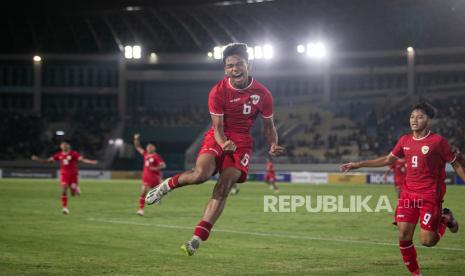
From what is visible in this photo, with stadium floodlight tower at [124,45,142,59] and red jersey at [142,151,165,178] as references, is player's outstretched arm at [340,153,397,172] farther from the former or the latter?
stadium floodlight tower at [124,45,142,59]

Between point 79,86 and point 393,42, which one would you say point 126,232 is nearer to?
point 393,42

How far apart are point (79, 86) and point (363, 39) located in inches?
1263

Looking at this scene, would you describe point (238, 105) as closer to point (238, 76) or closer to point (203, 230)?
point (238, 76)

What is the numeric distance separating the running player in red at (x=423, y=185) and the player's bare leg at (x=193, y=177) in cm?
301

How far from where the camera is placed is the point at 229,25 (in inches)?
3258

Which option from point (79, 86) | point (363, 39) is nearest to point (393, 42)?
point (363, 39)

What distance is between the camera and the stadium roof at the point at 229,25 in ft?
231

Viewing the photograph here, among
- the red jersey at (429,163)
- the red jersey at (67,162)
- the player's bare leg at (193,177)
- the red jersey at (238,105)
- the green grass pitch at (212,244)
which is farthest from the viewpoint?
the red jersey at (67,162)

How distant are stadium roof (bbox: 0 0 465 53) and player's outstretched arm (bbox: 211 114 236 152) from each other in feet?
191

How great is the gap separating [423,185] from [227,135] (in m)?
3.09

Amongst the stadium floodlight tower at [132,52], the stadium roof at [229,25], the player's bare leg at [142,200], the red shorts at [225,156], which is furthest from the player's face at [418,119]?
the stadium floodlight tower at [132,52]

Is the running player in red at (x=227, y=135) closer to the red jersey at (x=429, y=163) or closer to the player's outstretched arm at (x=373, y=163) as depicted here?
the player's outstretched arm at (x=373, y=163)

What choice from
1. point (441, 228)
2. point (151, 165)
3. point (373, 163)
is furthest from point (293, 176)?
point (441, 228)

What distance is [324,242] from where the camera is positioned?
18250 mm
